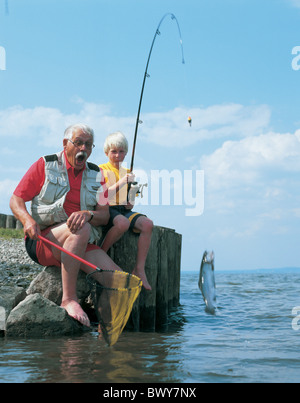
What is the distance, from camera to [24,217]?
16.5ft

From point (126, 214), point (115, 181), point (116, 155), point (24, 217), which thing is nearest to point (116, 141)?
point (116, 155)

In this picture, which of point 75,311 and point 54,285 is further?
point 54,285

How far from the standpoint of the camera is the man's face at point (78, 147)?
17.0ft

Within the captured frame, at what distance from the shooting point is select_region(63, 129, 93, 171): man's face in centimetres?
517

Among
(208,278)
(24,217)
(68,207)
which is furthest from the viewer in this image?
(68,207)

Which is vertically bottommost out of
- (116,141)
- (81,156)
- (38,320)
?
(38,320)

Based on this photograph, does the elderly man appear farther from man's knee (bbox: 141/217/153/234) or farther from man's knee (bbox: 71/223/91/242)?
man's knee (bbox: 141/217/153/234)

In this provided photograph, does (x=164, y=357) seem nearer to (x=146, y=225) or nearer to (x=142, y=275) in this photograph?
(x=142, y=275)

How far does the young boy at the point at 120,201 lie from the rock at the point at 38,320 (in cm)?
92

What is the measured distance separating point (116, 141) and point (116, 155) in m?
0.17

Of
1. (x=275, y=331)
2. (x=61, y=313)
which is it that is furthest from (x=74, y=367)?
(x=275, y=331)

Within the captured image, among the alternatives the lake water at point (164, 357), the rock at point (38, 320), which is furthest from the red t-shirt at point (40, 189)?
the lake water at point (164, 357)

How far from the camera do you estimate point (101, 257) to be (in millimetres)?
5328
